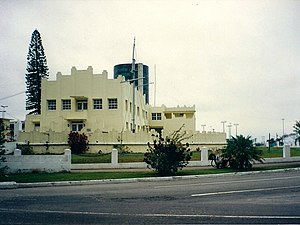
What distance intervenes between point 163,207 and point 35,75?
5087cm

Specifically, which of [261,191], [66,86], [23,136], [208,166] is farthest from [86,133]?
[261,191]

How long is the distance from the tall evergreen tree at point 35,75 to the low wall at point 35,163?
35.1 meters

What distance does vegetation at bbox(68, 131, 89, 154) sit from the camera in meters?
40.2

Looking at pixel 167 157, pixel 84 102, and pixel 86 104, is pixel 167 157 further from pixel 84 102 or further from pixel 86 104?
pixel 84 102

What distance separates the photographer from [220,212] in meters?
9.05

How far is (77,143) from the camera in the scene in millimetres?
40281

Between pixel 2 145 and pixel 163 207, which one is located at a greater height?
pixel 2 145

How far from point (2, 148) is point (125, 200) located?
40.0 ft

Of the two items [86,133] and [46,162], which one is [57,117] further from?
[46,162]

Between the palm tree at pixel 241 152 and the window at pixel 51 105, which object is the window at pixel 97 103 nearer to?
the window at pixel 51 105

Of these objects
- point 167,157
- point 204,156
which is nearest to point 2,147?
point 167,157

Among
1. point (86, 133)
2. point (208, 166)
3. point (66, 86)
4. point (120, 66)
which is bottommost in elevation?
point (208, 166)

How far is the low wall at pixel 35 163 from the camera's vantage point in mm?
22697

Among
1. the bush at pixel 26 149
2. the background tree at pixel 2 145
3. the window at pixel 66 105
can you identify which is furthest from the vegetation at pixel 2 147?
the window at pixel 66 105
